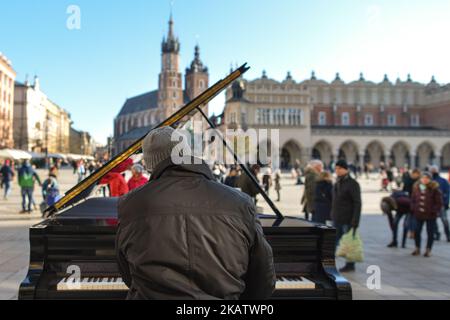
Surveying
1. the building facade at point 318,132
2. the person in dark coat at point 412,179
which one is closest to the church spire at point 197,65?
the building facade at point 318,132

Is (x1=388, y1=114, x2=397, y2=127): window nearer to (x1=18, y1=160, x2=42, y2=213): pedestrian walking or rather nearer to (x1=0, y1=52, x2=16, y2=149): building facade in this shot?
(x1=0, y1=52, x2=16, y2=149): building facade

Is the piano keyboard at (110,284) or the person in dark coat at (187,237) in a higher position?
the person in dark coat at (187,237)

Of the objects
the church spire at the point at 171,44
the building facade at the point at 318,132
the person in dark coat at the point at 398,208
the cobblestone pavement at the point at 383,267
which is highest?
the church spire at the point at 171,44

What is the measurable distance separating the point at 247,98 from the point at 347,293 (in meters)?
65.8

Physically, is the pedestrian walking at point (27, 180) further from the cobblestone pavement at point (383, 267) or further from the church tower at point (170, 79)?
the church tower at point (170, 79)

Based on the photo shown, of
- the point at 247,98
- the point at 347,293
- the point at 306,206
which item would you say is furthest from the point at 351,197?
the point at 247,98

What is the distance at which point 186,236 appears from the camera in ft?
6.24

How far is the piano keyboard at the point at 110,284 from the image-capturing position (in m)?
3.41

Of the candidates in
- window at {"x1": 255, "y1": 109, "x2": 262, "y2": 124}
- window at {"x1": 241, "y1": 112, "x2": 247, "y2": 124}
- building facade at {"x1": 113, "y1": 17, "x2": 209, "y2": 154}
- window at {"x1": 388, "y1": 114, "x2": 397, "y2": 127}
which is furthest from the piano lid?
building facade at {"x1": 113, "y1": 17, "x2": 209, "y2": 154}

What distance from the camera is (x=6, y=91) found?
63.3m

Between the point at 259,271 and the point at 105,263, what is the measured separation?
197cm

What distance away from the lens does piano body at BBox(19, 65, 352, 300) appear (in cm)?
344

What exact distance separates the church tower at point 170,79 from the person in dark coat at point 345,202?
4703 inches

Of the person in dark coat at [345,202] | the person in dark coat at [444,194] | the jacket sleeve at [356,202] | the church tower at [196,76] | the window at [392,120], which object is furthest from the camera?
the church tower at [196,76]
